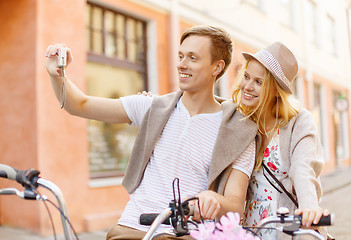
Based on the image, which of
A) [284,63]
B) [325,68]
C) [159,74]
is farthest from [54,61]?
[325,68]

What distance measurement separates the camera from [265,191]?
265 centimetres

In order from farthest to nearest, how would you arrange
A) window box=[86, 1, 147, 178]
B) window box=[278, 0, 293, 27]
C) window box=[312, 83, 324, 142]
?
window box=[312, 83, 324, 142]
window box=[278, 0, 293, 27]
window box=[86, 1, 147, 178]

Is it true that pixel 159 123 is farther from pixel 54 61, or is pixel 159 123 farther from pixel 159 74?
pixel 159 74

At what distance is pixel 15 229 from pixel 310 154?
4720 millimetres

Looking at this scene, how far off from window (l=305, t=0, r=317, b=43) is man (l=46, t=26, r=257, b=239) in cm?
1376

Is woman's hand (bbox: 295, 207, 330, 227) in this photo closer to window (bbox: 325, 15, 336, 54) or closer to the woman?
the woman

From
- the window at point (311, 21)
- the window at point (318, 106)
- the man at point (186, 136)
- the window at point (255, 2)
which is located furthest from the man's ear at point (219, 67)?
the window at point (311, 21)

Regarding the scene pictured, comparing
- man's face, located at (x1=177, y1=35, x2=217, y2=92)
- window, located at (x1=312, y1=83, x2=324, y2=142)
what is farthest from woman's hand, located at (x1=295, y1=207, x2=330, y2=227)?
window, located at (x1=312, y1=83, x2=324, y2=142)

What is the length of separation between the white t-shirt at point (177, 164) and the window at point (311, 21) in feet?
45.5

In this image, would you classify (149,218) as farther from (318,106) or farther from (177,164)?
(318,106)

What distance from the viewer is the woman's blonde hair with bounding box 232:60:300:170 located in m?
2.62

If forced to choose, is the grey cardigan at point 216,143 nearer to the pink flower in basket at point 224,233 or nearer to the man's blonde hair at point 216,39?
the man's blonde hair at point 216,39

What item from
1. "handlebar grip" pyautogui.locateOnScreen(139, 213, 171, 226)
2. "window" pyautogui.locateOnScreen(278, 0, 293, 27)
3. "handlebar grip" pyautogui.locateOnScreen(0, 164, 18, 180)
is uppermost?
"window" pyautogui.locateOnScreen(278, 0, 293, 27)

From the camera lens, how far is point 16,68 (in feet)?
20.5
